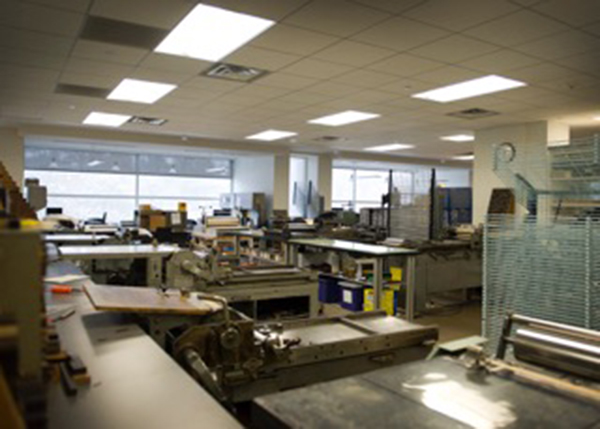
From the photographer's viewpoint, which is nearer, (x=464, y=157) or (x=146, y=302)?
(x=146, y=302)

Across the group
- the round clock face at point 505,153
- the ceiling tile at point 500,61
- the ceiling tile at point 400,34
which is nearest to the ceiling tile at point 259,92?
the ceiling tile at point 400,34

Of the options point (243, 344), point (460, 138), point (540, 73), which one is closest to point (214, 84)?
point (540, 73)

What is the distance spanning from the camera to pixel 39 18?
3.39 m

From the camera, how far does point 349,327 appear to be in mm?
2127

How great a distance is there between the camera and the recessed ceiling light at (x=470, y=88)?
15.8 feet

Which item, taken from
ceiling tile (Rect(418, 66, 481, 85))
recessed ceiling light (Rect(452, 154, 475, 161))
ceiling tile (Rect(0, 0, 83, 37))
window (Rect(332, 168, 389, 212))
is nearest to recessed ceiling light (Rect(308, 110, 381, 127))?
ceiling tile (Rect(418, 66, 481, 85))

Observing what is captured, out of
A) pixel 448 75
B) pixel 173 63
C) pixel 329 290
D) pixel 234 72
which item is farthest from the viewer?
pixel 329 290

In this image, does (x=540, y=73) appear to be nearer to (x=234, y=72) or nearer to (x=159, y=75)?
(x=234, y=72)

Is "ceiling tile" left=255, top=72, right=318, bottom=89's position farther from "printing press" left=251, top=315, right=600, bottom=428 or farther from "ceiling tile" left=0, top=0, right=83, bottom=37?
"printing press" left=251, top=315, right=600, bottom=428

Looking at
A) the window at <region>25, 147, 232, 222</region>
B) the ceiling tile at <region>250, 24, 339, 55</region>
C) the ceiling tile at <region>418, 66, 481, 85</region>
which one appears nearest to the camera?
the ceiling tile at <region>250, 24, 339, 55</region>

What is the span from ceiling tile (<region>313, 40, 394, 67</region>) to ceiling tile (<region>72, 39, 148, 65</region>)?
5.33 ft

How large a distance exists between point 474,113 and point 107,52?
475cm

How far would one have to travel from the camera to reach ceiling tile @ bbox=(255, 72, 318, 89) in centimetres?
476

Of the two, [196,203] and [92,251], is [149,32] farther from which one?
[196,203]
